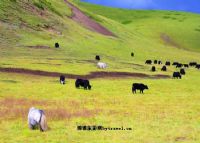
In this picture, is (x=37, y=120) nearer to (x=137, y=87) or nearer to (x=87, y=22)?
(x=137, y=87)

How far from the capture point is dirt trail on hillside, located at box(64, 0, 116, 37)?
120 metres

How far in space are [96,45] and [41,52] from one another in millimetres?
20023

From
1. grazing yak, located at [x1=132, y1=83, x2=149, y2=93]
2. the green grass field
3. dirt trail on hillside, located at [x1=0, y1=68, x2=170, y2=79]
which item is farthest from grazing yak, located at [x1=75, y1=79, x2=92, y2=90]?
dirt trail on hillside, located at [x1=0, y1=68, x2=170, y2=79]

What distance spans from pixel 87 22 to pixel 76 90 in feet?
258

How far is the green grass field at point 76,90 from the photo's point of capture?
25.7 m

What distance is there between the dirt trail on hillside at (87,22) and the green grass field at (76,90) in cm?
320

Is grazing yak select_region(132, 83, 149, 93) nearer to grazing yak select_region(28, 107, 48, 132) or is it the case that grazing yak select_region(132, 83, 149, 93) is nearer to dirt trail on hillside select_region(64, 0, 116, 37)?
grazing yak select_region(28, 107, 48, 132)

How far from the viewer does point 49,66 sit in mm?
65312

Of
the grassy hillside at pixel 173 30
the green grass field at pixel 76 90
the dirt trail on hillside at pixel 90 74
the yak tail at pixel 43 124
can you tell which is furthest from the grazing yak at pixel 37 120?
the grassy hillside at pixel 173 30

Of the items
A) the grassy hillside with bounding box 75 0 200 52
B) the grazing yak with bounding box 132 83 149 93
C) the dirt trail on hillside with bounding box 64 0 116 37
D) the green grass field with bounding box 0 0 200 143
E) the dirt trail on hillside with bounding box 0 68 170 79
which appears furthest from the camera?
the grassy hillside with bounding box 75 0 200 52

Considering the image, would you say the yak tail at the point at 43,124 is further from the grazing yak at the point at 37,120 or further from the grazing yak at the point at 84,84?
the grazing yak at the point at 84,84

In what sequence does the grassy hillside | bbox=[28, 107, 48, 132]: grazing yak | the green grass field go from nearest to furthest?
the green grass field
bbox=[28, 107, 48, 132]: grazing yak
the grassy hillside

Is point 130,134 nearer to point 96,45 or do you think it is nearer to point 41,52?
point 41,52

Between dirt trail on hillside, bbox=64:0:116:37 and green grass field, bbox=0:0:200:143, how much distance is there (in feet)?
10.5
